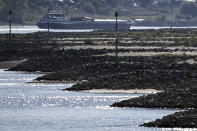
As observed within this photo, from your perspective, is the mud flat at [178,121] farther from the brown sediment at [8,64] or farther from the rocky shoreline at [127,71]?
the brown sediment at [8,64]

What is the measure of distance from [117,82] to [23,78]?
675 inches

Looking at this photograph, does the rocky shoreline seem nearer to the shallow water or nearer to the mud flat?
the mud flat

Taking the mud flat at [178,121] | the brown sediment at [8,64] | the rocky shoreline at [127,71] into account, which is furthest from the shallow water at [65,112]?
the brown sediment at [8,64]

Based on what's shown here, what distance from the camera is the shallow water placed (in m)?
50.4

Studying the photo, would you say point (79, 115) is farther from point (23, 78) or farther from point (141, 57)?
point (141, 57)

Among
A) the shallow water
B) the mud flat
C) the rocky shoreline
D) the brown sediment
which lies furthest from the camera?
the brown sediment

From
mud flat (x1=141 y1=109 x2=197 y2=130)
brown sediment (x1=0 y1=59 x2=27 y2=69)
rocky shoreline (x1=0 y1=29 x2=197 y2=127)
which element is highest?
mud flat (x1=141 y1=109 x2=197 y2=130)

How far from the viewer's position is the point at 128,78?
75.5 metres

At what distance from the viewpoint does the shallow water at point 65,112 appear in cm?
5038

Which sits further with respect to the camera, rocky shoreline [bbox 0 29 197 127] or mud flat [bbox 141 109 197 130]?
rocky shoreline [bbox 0 29 197 127]

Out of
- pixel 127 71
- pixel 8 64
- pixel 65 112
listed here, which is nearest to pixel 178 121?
pixel 65 112

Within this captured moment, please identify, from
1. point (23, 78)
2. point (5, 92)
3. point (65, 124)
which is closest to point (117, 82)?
point (5, 92)

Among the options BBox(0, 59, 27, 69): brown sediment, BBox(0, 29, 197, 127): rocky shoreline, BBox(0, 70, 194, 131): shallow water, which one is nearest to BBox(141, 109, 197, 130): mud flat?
BBox(0, 29, 197, 127): rocky shoreline

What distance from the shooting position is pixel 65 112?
5762 centimetres
